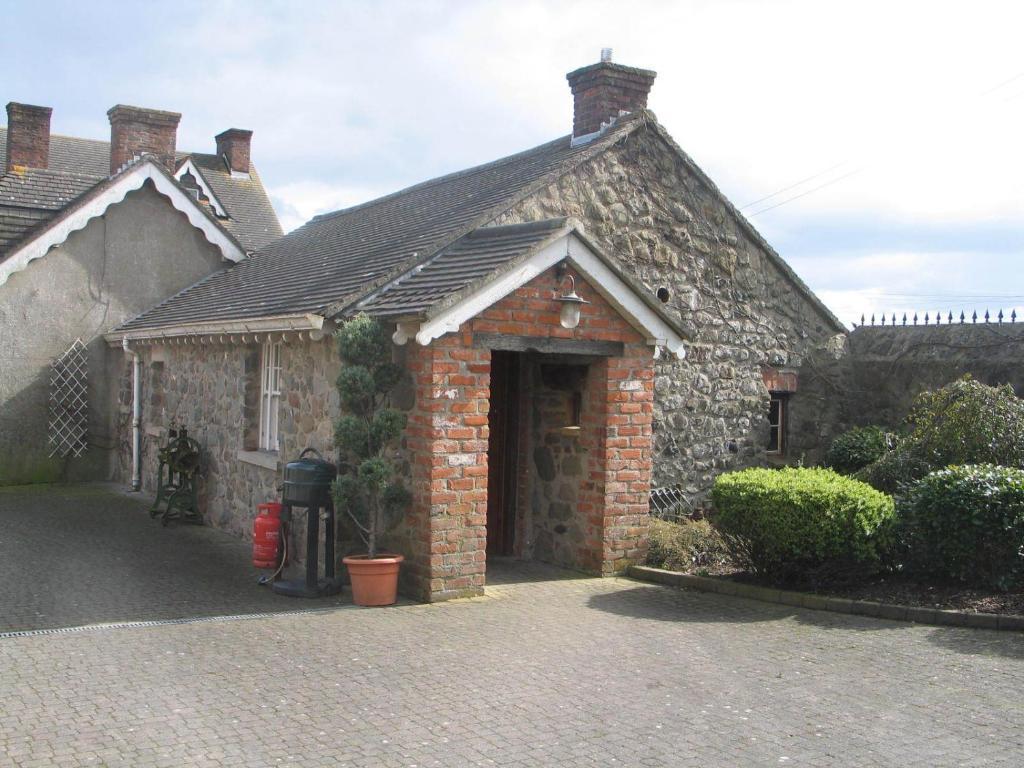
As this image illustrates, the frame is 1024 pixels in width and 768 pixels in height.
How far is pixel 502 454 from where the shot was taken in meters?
12.2

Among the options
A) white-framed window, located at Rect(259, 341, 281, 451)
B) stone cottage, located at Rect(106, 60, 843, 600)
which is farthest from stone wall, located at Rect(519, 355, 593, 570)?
white-framed window, located at Rect(259, 341, 281, 451)

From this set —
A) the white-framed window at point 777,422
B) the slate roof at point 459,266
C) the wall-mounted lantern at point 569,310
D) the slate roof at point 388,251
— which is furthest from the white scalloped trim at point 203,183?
the wall-mounted lantern at point 569,310

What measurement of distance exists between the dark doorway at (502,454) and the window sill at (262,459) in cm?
254

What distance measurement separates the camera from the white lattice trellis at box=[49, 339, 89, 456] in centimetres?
1766

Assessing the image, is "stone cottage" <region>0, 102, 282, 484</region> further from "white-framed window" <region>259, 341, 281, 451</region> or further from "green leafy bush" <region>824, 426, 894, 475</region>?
"green leafy bush" <region>824, 426, 894, 475</region>

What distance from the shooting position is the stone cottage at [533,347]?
9641 millimetres

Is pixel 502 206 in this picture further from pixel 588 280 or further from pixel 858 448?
pixel 858 448

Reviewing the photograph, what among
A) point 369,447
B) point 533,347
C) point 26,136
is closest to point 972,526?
point 533,347

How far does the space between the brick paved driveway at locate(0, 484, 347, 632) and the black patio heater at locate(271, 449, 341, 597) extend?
0.60ft

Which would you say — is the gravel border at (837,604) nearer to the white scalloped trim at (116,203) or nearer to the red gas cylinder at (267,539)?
the red gas cylinder at (267,539)

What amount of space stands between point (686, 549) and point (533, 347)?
2.91m

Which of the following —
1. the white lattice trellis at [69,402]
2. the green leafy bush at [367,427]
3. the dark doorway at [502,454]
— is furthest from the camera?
the white lattice trellis at [69,402]

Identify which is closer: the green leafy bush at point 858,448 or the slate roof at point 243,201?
the green leafy bush at point 858,448

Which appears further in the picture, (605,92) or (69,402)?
(69,402)
